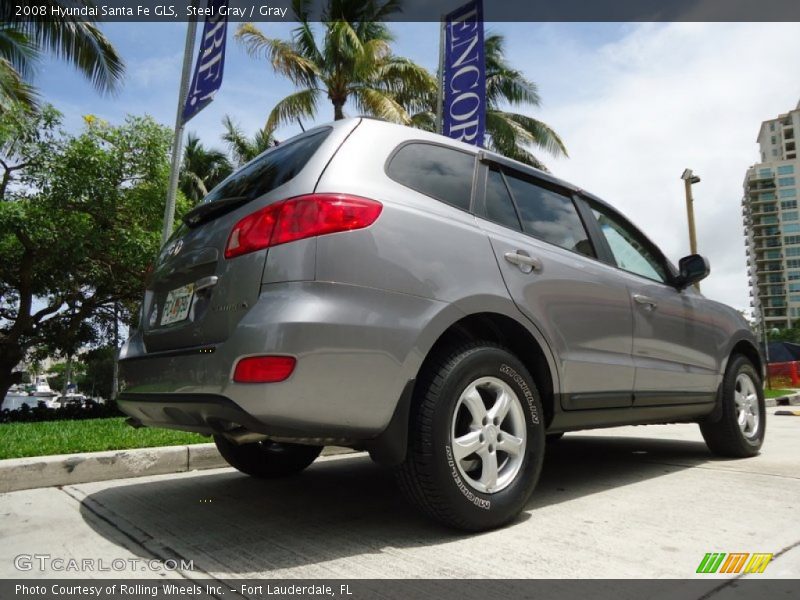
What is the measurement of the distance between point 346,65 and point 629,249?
14.4 m

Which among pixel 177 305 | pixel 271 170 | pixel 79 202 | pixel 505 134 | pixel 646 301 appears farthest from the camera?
pixel 505 134

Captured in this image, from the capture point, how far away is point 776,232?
125812mm

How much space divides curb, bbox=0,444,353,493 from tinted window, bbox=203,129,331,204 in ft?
6.19

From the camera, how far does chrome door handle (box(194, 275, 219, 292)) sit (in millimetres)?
2381

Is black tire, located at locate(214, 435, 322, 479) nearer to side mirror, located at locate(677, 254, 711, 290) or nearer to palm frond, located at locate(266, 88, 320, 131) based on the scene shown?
side mirror, located at locate(677, 254, 711, 290)

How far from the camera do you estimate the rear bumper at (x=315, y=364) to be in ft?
6.82

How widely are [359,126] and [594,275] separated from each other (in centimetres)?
148

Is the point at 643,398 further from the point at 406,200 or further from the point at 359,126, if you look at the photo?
the point at 359,126

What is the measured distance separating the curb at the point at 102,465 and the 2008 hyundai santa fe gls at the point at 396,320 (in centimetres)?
89

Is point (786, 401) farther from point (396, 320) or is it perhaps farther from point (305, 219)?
point (305, 219)

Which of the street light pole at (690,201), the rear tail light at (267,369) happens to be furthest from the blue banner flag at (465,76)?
the street light pole at (690,201)

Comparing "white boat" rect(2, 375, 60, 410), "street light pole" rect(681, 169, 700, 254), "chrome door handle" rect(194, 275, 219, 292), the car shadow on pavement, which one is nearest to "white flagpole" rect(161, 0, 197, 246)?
the car shadow on pavement

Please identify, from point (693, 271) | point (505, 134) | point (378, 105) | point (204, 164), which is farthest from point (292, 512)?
point (204, 164)
